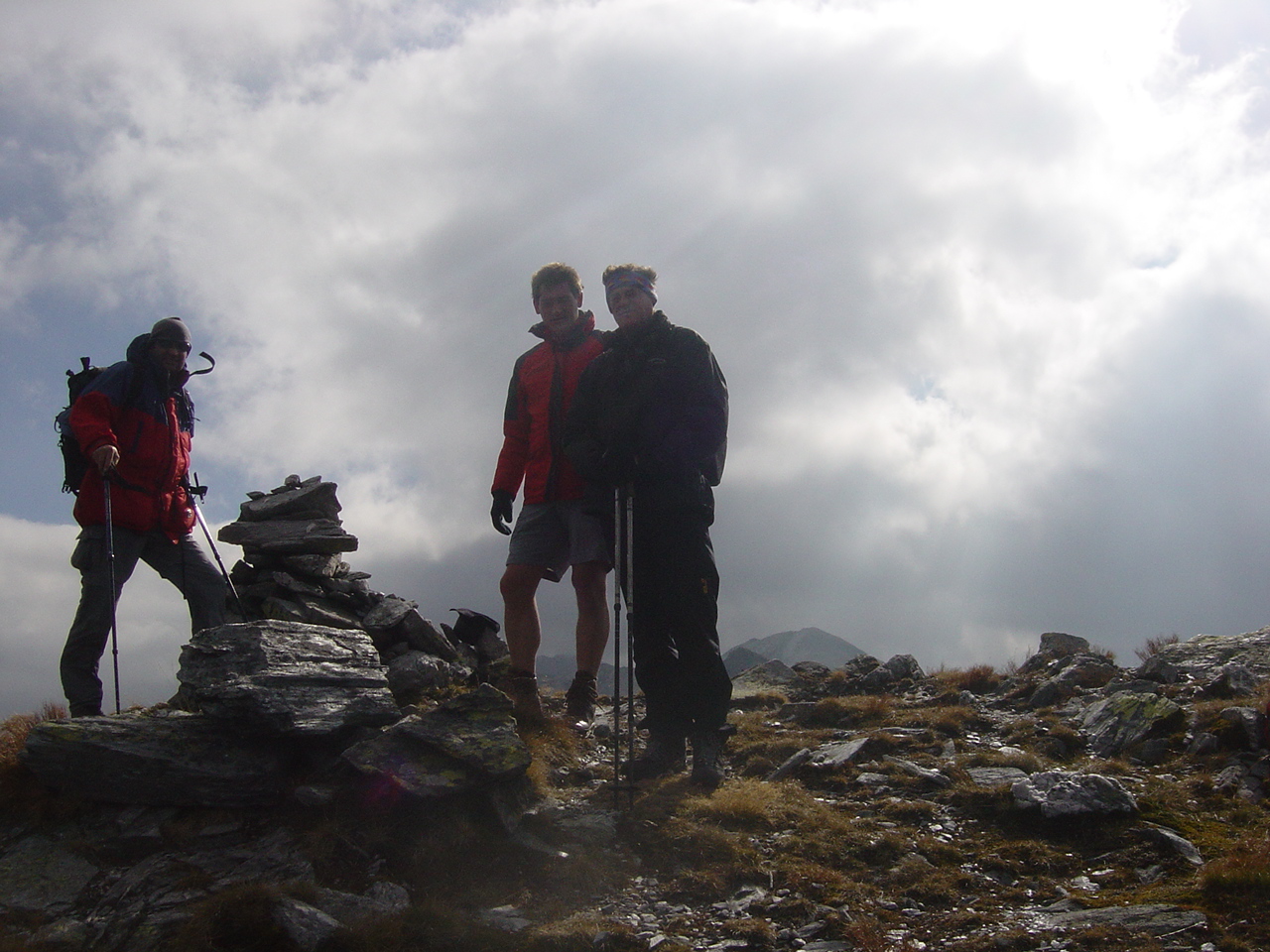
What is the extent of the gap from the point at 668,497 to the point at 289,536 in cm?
592

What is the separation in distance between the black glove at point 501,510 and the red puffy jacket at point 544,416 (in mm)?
64

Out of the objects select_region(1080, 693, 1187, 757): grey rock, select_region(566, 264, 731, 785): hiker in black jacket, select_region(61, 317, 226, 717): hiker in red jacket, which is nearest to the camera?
select_region(566, 264, 731, 785): hiker in black jacket

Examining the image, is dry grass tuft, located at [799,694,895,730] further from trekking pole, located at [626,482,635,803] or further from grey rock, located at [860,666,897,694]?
trekking pole, located at [626,482,635,803]

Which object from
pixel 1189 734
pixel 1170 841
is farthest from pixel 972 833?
pixel 1189 734

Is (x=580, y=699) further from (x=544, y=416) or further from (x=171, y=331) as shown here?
(x=171, y=331)

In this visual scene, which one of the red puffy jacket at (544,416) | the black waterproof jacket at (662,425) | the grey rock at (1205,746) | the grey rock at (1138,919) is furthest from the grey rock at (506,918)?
the grey rock at (1205,746)

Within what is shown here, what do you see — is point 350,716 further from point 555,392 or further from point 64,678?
point 555,392

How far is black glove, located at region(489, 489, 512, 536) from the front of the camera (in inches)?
363

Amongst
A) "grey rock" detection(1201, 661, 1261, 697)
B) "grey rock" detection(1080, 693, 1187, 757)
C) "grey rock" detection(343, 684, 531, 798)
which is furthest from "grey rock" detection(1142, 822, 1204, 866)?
"grey rock" detection(343, 684, 531, 798)

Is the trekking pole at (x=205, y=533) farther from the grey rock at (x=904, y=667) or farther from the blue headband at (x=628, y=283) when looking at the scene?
the grey rock at (x=904, y=667)

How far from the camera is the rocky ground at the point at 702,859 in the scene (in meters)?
4.86

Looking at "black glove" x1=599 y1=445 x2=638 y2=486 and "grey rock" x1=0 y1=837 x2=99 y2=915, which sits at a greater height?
"black glove" x1=599 y1=445 x2=638 y2=486

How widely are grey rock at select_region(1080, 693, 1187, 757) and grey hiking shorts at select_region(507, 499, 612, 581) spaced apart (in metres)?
5.49

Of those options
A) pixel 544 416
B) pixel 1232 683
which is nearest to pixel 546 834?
pixel 544 416
